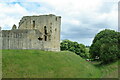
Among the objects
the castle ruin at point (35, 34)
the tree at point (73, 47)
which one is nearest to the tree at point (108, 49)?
the castle ruin at point (35, 34)

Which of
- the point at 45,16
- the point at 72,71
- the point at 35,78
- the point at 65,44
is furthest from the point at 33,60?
the point at 65,44

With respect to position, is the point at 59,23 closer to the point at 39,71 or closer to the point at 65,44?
the point at 39,71

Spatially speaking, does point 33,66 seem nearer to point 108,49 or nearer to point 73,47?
point 108,49

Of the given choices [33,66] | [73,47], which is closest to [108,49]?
[33,66]

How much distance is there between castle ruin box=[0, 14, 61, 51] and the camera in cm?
3281

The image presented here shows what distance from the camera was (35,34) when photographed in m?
35.3

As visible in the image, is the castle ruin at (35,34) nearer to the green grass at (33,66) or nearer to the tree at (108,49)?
the green grass at (33,66)

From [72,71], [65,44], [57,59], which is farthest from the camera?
[65,44]

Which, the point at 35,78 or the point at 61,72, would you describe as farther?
the point at 61,72

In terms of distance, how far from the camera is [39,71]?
81.0ft

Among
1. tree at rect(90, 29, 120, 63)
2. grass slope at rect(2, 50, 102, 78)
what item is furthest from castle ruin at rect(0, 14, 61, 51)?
tree at rect(90, 29, 120, 63)

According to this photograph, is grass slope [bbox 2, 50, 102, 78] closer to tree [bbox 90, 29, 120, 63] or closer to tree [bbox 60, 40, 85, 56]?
tree [bbox 90, 29, 120, 63]

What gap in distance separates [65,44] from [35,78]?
59.7 metres

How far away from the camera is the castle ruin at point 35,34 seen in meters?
32.8
